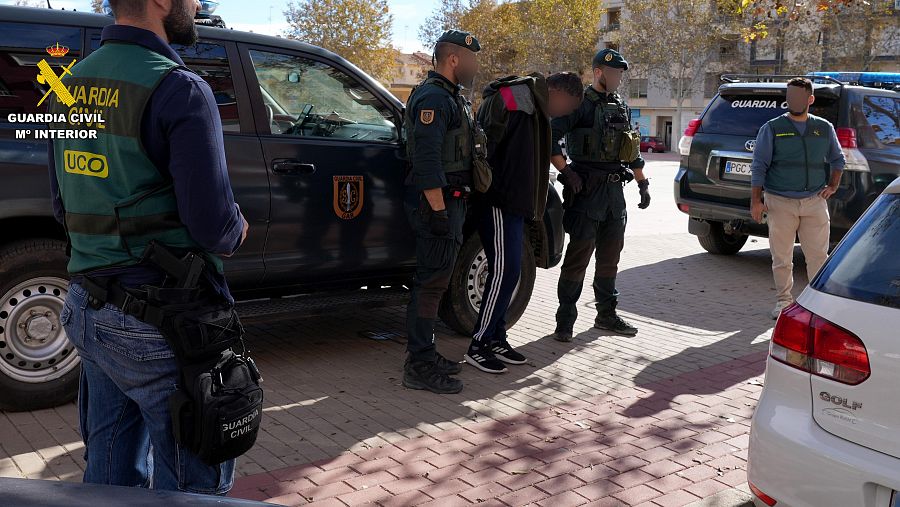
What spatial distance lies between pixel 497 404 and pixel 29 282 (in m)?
2.61

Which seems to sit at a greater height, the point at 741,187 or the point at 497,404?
the point at 741,187

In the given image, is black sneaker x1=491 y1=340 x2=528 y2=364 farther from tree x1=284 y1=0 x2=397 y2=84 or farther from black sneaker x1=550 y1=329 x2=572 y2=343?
tree x1=284 y1=0 x2=397 y2=84

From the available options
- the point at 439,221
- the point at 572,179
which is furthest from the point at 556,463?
the point at 572,179

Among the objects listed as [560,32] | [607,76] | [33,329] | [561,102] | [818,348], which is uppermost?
[560,32]

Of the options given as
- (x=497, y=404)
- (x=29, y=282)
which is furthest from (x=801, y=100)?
(x=29, y=282)

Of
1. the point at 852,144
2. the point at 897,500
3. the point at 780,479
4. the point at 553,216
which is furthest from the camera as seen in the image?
the point at 852,144

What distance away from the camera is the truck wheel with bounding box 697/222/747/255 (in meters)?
10.7

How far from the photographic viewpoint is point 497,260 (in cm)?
579

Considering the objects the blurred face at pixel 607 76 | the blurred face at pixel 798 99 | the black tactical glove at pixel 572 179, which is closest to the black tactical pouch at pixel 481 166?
the black tactical glove at pixel 572 179

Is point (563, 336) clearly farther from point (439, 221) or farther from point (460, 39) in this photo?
point (460, 39)

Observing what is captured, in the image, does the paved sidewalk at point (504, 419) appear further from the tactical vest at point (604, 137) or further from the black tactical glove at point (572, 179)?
the tactical vest at point (604, 137)

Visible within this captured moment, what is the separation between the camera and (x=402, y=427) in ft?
15.5

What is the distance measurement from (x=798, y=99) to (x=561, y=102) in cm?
217

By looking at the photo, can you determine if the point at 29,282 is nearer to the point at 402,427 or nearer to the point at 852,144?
the point at 402,427
